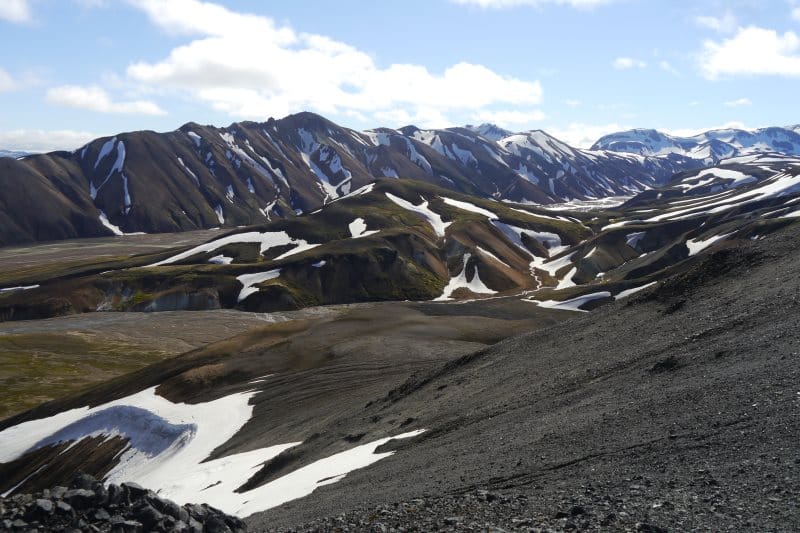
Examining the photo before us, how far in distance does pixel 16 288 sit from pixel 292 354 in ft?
419

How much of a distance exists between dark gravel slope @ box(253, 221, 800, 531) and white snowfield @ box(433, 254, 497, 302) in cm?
10733

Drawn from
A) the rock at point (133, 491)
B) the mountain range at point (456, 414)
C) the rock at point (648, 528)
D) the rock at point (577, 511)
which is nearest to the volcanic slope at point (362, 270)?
the mountain range at point (456, 414)

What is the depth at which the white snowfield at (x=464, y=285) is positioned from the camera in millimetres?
156125

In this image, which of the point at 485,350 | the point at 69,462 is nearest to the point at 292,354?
the point at 69,462

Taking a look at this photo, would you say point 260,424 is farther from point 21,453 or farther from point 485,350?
point 21,453

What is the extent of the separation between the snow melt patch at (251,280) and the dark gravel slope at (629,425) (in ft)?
360

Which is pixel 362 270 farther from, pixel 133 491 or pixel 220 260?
pixel 133 491

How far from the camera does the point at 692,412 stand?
23.1 metres

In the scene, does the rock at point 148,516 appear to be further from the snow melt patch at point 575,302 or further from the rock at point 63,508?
the snow melt patch at point 575,302

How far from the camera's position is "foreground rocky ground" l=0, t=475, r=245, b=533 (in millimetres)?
17859

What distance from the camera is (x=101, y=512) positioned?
61.5 ft

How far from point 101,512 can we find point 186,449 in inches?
1578

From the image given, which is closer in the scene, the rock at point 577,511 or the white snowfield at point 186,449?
the rock at point 577,511

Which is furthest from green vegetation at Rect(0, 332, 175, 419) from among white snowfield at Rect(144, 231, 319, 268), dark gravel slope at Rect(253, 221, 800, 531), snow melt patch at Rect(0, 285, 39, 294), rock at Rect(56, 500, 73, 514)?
rock at Rect(56, 500, 73, 514)
